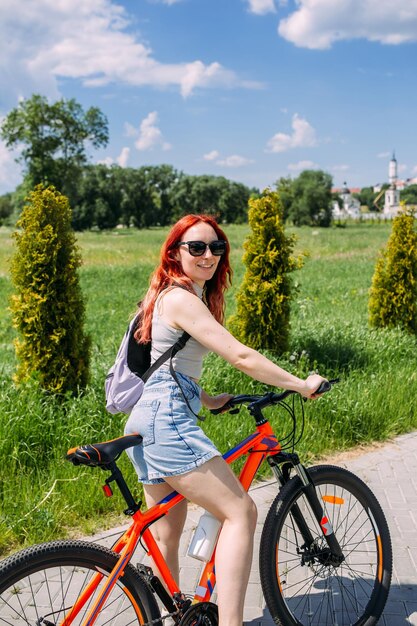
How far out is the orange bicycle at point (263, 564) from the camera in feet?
7.78

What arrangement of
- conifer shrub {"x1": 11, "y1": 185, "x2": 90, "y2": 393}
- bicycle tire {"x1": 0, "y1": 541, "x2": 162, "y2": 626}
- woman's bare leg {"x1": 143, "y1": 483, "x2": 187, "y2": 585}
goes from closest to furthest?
bicycle tire {"x1": 0, "y1": 541, "x2": 162, "y2": 626}
woman's bare leg {"x1": 143, "y1": 483, "x2": 187, "y2": 585}
conifer shrub {"x1": 11, "y1": 185, "x2": 90, "y2": 393}

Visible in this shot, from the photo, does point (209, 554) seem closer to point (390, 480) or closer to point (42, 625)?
point (42, 625)

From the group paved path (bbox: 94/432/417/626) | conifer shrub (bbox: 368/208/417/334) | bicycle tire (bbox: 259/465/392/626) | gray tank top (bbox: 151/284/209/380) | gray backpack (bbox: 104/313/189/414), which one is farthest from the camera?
conifer shrub (bbox: 368/208/417/334)

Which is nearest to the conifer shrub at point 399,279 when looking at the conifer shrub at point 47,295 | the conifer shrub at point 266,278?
the conifer shrub at point 266,278

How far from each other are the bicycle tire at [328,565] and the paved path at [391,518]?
0.21 m

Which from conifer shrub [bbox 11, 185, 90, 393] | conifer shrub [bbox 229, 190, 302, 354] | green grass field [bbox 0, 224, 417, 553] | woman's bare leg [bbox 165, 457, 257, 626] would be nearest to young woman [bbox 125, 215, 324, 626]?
woman's bare leg [bbox 165, 457, 257, 626]

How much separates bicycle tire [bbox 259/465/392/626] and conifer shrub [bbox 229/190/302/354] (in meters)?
4.77

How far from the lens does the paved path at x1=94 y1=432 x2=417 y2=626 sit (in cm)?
352

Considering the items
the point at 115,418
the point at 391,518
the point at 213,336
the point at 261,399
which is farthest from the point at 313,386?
the point at 115,418

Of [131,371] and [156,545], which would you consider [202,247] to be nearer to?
[131,371]

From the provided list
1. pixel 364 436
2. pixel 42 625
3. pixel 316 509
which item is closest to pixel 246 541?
pixel 316 509

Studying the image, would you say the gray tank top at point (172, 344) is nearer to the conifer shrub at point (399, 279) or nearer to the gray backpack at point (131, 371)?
the gray backpack at point (131, 371)

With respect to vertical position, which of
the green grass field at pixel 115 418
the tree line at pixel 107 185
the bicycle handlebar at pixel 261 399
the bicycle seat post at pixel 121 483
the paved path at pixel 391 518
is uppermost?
the tree line at pixel 107 185

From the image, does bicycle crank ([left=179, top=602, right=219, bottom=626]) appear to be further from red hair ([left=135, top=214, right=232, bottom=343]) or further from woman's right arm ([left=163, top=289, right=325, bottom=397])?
red hair ([left=135, top=214, right=232, bottom=343])
